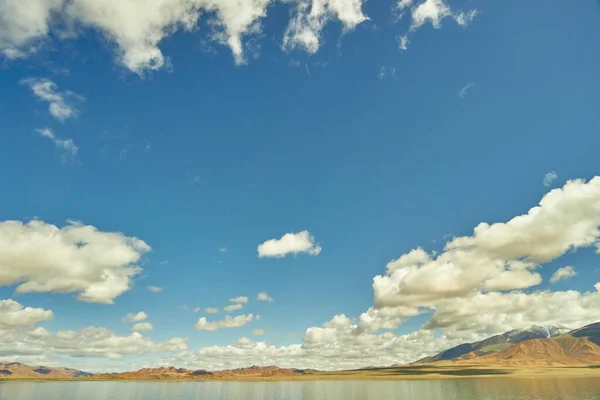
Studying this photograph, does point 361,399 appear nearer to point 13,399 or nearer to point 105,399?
point 105,399

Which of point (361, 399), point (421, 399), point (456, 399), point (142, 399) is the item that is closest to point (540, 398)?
point (456, 399)

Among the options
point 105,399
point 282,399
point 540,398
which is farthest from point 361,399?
point 105,399

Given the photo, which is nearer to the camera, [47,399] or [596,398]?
[596,398]

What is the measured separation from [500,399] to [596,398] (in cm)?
2975

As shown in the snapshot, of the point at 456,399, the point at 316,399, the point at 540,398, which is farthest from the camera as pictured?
the point at 316,399

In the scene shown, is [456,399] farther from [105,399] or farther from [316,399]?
[105,399]

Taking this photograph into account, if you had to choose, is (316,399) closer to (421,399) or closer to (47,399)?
(421,399)

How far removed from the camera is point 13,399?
18900cm

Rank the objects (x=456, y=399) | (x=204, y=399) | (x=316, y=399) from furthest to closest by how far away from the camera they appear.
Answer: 1. (x=204, y=399)
2. (x=316, y=399)
3. (x=456, y=399)

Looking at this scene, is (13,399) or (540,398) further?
(13,399)

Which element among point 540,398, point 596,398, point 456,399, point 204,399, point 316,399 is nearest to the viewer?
point 596,398

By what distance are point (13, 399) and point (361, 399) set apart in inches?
7134

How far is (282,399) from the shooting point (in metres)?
163

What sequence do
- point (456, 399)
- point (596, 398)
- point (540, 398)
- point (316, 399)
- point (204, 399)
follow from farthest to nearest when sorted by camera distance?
point (204, 399)
point (316, 399)
point (456, 399)
point (540, 398)
point (596, 398)
